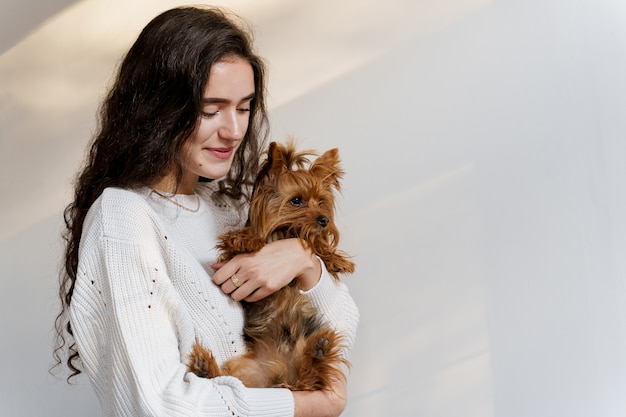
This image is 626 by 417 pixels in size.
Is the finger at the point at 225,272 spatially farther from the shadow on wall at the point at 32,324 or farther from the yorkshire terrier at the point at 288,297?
the shadow on wall at the point at 32,324

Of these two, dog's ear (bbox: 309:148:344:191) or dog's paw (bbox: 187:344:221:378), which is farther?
dog's ear (bbox: 309:148:344:191)

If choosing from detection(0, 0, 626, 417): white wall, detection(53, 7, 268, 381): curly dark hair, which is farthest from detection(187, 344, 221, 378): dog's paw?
detection(0, 0, 626, 417): white wall

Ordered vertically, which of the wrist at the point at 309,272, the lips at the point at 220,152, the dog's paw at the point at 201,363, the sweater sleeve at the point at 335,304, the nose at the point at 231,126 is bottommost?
the dog's paw at the point at 201,363

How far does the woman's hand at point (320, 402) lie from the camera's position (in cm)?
212

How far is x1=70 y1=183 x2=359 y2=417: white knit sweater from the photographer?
1.95 m

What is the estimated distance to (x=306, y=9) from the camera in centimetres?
351

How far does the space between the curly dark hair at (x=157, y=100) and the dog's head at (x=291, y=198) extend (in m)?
0.25

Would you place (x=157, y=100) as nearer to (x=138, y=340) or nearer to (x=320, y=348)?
(x=138, y=340)

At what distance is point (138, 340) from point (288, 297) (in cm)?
54

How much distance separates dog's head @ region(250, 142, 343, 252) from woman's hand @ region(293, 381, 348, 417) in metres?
0.43

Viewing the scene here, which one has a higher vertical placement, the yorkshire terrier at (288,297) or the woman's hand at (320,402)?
the yorkshire terrier at (288,297)

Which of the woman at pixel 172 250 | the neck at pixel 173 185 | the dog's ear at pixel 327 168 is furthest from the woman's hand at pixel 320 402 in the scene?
the neck at pixel 173 185

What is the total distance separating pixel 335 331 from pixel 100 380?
25.4 inches

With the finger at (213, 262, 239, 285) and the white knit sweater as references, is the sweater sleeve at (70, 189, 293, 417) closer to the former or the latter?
the white knit sweater
